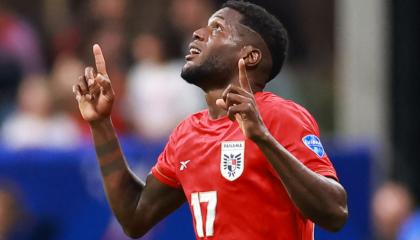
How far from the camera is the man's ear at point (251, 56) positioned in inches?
227

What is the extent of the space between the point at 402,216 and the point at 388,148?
865mm

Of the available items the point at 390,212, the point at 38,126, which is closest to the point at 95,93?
the point at 390,212

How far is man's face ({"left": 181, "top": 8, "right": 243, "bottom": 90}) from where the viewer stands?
5.80 metres

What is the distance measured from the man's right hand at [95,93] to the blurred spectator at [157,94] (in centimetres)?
447

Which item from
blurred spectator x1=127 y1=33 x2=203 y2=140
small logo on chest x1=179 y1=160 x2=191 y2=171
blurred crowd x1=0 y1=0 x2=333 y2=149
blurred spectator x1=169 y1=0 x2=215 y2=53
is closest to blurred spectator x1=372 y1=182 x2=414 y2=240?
blurred crowd x1=0 y1=0 x2=333 y2=149

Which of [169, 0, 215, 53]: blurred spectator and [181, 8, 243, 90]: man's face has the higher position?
[181, 8, 243, 90]: man's face

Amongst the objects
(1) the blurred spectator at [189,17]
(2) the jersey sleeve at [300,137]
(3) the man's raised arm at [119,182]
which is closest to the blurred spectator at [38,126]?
(1) the blurred spectator at [189,17]

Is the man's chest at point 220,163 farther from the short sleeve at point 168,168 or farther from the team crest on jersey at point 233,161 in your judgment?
the short sleeve at point 168,168

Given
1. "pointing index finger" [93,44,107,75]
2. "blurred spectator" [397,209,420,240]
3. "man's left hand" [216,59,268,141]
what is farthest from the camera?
"blurred spectator" [397,209,420,240]

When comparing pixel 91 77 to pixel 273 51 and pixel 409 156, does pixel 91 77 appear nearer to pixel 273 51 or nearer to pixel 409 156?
pixel 273 51

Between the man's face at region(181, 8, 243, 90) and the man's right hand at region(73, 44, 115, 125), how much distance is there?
405mm

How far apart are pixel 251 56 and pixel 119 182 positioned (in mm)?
904

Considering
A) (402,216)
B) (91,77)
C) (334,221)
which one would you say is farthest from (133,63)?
(334,221)

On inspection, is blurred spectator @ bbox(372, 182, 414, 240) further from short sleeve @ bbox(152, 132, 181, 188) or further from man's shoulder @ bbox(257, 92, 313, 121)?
man's shoulder @ bbox(257, 92, 313, 121)
